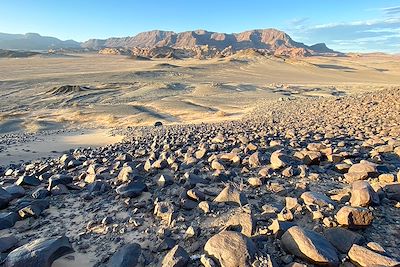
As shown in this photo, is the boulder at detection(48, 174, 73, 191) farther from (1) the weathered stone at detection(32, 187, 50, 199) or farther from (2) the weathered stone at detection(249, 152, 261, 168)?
(2) the weathered stone at detection(249, 152, 261, 168)

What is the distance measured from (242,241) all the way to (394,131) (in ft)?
18.8

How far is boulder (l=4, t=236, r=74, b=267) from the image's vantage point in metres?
2.74

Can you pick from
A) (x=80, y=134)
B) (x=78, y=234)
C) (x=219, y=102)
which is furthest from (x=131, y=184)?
(x=219, y=102)

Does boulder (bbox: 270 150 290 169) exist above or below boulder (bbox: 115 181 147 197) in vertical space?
above

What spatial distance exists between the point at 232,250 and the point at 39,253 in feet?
4.95

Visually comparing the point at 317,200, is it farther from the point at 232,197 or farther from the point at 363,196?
the point at 232,197

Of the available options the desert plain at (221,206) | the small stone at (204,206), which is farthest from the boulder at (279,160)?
the small stone at (204,206)

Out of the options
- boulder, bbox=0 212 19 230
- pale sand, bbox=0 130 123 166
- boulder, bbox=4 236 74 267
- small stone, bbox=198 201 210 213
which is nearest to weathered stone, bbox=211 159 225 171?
small stone, bbox=198 201 210 213

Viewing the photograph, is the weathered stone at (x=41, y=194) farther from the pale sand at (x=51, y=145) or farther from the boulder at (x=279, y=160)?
the pale sand at (x=51, y=145)

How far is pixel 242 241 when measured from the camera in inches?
104

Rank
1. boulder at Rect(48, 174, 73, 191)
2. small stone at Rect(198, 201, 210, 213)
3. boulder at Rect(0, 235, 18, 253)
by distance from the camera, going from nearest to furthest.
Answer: boulder at Rect(0, 235, 18, 253) < small stone at Rect(198, 201, 210, 213) < boulder at Rect(48, 174, 73, 191)

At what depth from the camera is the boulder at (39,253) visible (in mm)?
2742

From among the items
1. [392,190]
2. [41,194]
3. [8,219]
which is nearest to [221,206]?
[392,190]

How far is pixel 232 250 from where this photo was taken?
2.59 m
